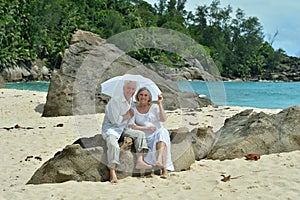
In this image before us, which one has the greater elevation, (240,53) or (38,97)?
(240,53)

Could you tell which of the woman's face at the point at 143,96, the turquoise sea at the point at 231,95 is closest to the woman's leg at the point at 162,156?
the woman's face at the point at 143,96

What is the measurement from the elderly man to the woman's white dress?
89 mm

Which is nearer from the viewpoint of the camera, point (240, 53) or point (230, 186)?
point (230, 186)

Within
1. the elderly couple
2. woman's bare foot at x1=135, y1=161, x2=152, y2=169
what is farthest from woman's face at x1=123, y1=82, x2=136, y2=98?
woman's bare foot at x1=135, y1=161, x2=152, y2=169

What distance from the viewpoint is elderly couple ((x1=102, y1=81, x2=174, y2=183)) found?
6098mm

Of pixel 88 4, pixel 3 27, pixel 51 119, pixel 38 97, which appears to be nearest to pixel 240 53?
pixel 88 4

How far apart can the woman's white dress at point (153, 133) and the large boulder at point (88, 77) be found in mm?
6703

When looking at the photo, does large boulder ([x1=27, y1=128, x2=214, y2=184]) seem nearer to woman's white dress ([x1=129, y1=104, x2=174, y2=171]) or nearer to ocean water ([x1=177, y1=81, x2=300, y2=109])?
woman's white dress ([x1=129, y1=104, x2=174, y2=171])

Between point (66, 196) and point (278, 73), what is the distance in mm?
84695

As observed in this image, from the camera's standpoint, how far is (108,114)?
6.39 m

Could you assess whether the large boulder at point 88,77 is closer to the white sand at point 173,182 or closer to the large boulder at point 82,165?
the white sand at point 173,182

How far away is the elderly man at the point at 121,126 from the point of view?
6047 millimetres

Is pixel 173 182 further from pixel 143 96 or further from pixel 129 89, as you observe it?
pixel 129 89

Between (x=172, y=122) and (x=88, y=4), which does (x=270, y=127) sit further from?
(x=88, y=4)
